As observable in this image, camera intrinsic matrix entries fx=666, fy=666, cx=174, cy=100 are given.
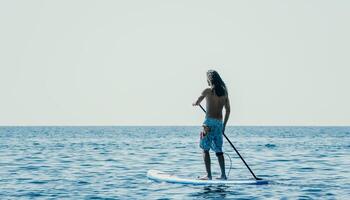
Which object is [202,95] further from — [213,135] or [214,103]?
[213,135]

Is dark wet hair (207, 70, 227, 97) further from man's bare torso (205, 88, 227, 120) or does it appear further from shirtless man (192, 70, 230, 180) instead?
man's bare torso (205, 88, 227, 120)

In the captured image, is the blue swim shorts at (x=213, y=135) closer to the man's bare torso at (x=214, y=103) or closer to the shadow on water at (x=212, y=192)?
the man's bare torso at (x=214, y=103)

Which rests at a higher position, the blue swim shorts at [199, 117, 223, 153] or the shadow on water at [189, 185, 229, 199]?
the blue swim shorts at [199, 117, 223, 153]

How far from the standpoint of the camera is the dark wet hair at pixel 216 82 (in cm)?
1498

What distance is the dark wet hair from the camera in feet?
49.2

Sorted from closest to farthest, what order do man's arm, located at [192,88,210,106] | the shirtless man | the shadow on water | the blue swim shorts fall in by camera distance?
the shadow on water
man's arm, located at [192,88,210,106]
the shirtless man
the blue swim shorts

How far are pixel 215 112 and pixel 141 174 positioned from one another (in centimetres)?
425

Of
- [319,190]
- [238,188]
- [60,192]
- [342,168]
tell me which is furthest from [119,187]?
[342,168]

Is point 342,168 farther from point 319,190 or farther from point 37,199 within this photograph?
point 37,199

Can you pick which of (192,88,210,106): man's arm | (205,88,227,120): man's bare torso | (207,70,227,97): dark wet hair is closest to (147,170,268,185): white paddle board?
(205,88,227,120): man's bare torso

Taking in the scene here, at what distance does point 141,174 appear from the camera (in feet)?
61.3

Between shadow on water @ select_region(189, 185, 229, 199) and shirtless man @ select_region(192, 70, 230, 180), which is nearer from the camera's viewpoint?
shadow on water @ select_region(189, 185, 229, 199)

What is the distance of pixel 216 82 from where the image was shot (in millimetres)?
15008

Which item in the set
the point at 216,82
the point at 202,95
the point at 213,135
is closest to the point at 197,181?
the point at 213,135
